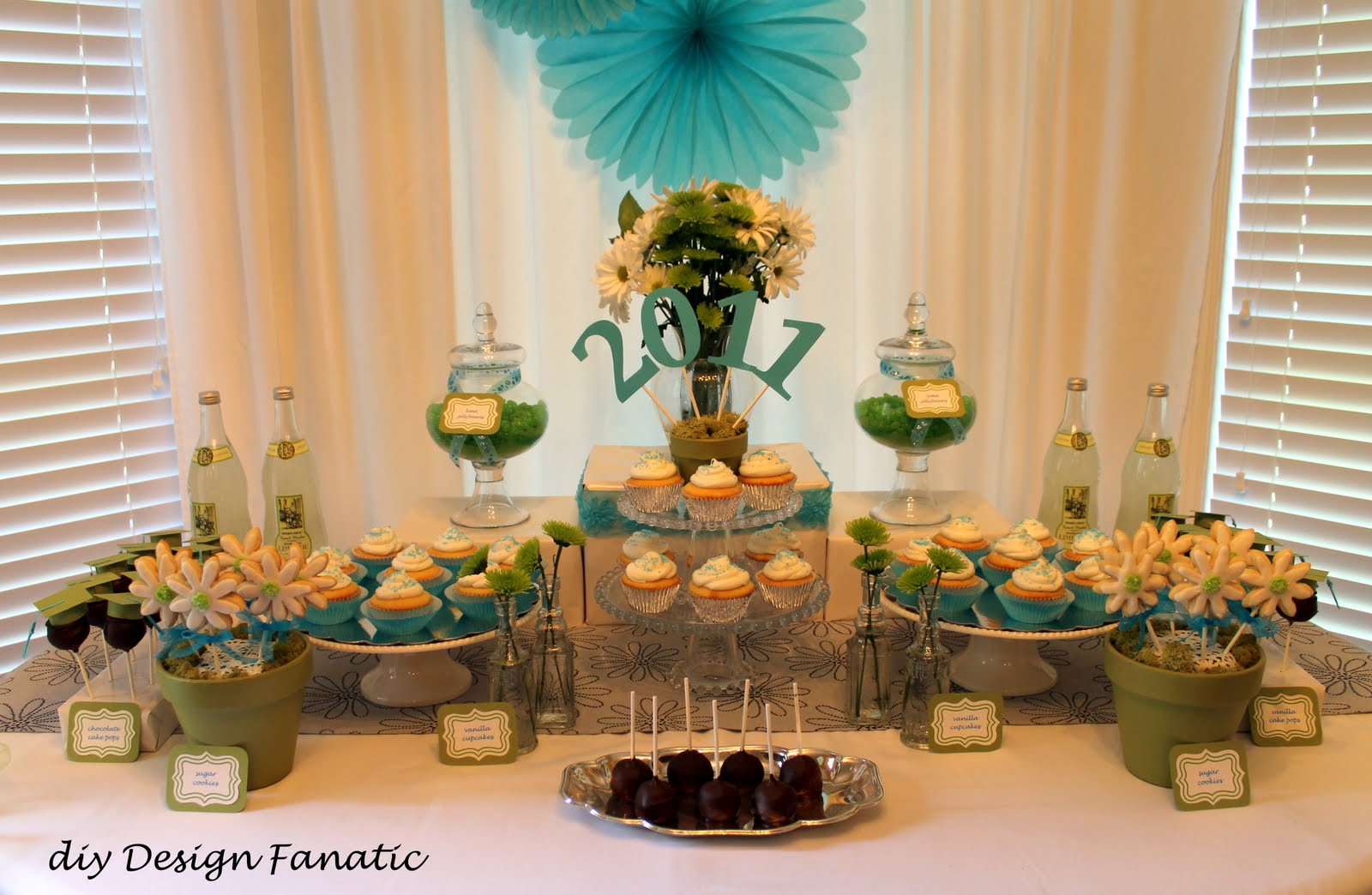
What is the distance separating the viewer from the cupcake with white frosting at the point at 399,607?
63.2 inches

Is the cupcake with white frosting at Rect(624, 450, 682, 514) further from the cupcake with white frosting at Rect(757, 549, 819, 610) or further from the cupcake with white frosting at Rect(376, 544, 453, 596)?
the cupcake with white frosting at Rect(376, 544, 453, 596)

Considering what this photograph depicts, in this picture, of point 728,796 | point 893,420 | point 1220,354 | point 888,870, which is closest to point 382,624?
point 728,796

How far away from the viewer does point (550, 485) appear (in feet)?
9.66

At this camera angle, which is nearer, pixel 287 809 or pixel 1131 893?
pixel 1131 893

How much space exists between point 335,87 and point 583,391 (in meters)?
0.91

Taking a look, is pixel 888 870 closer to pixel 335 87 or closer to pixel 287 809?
pixel 287 809

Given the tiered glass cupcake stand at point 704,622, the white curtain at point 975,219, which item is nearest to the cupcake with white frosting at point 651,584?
the tiered glass cupcake stand at point 704,622

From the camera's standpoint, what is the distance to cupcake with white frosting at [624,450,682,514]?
1.73 meters

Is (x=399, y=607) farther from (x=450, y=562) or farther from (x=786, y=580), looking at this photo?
(x=786, y=580)

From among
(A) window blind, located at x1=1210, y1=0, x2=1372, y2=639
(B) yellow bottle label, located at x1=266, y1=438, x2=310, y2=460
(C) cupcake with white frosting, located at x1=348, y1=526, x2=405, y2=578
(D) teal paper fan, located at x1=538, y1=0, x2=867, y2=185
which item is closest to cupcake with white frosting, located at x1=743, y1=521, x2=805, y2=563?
(C) cupcake with white frosting, located at x1=348, y1=526, x2=405, y2=578

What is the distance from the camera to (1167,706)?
138 centimetres

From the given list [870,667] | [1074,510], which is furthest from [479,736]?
[1074,510]

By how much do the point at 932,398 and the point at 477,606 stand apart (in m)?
0.86

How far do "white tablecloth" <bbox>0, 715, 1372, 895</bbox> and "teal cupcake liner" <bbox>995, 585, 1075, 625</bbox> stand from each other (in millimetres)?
182
